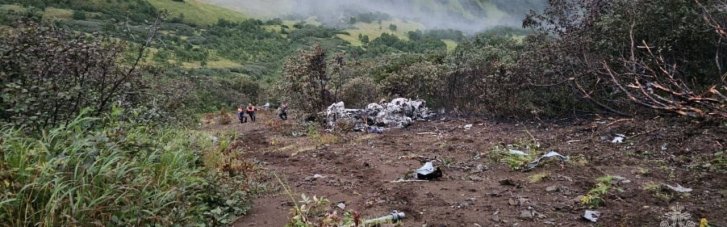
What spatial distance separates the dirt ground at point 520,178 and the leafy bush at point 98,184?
824mm

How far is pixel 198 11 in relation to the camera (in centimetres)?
11338

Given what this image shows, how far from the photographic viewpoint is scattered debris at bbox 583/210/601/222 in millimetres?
4453

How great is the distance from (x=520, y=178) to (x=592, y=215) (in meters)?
1.70

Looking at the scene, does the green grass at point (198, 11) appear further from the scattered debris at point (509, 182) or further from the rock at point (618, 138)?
the scattered debris at point (509, 182)

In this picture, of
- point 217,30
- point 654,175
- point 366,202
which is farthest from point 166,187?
point 217,30

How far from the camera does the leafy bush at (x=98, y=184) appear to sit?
Result: 339 cm

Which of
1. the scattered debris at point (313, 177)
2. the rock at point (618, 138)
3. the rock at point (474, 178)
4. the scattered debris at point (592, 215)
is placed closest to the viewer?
the scattered debris at point (592, 215)

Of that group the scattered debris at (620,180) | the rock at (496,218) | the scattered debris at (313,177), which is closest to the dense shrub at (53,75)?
the scattered debris at (313,177)

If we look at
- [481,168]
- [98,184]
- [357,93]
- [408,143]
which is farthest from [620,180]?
[357,93]

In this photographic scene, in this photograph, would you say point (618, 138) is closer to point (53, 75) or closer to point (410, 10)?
point (53, 75)

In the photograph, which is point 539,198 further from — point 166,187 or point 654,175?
point 166,187

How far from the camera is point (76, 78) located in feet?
18.5

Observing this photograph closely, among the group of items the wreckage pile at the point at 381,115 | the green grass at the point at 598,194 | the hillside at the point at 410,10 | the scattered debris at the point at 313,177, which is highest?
the hillside at the point at 410,10

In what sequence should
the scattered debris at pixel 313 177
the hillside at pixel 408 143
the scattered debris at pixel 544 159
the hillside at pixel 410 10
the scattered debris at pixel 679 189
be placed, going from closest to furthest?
the hillside at pixel 408 143, the scattered debris at pixel 679 189, the scattered debris at pixel 544 159, the scattered debris at pixel 313 177, the hillside at pixel 410 10
